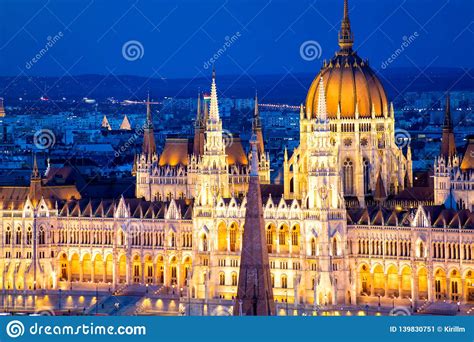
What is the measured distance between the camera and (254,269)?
10438 centimetres

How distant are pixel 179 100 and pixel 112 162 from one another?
12.0 metres

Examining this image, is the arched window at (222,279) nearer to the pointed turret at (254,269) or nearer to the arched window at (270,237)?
the arched window at (270,237)

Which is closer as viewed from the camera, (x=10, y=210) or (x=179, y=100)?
(x=10, y=210)

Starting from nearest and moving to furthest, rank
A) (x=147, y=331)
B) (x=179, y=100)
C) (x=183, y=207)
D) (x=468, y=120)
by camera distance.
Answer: (x=147, y=331), (x=183, y=207), (x=468, y=120), (x=179, y=100)

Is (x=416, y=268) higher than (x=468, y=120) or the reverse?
the reverse

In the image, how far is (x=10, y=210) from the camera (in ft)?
435

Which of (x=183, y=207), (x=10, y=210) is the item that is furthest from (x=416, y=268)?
(x=10, y=210)

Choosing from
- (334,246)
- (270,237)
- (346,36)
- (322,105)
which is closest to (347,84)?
(346,36)

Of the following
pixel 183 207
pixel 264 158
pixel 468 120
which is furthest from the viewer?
pixel 468 120

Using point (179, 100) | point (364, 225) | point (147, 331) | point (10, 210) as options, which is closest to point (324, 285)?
point (364, 225)

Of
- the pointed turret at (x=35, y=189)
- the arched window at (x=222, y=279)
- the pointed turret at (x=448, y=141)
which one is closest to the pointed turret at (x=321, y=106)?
the pointed turret at (x=448, y=141)

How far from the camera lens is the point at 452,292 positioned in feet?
389

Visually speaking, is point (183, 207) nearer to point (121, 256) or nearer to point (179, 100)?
point (121, 256)

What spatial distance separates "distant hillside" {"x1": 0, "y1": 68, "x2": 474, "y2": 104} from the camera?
130788mm
